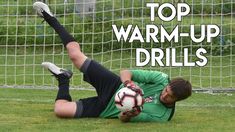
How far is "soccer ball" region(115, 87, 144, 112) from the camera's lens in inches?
251

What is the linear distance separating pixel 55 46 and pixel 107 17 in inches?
40.1

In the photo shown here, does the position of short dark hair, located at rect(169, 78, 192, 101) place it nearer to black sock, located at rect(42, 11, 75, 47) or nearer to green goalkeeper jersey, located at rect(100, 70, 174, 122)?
green goalkeeper jersey, located at rect(100, 70, 174, 122)

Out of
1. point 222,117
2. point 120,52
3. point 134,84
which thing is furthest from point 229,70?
point 134,84

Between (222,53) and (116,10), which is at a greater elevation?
(116,10)

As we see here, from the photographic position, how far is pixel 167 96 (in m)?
6.53

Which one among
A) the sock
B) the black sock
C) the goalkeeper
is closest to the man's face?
the goalkeeper

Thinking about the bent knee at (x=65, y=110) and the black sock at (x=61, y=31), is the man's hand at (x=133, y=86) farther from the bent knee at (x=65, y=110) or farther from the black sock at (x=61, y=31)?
the black sock at (x=61, y=31)

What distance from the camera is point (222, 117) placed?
7.29 metres

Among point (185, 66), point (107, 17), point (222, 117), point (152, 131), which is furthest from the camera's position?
point (107, 17)

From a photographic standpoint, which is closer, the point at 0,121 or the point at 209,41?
the point at 0,121

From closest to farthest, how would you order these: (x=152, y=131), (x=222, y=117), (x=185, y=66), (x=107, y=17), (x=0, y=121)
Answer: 1. (x=152, y=131)
2. (x=0, y=121)
3. (x=222, y=117)
4. (x=185, y=66)
5. (x=107, y=17)

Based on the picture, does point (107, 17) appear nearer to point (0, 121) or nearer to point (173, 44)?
point (173, 44)

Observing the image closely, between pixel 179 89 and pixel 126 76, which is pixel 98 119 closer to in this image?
pixel 126 76

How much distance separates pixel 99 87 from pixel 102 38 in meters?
4.32
